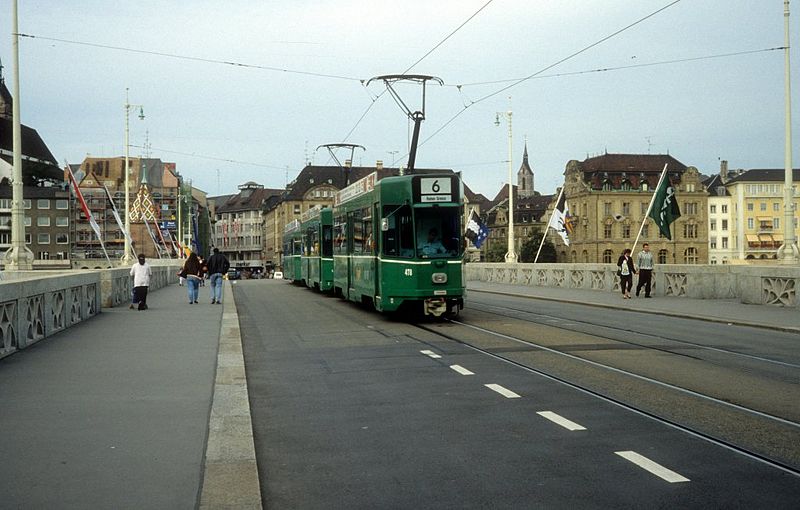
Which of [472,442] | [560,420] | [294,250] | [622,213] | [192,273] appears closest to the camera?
[472,442]

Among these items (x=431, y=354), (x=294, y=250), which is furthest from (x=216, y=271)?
(x=294, y=250)

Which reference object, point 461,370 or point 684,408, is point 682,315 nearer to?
point 461,370

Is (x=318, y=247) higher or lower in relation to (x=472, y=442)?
higher

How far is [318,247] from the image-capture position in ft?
110

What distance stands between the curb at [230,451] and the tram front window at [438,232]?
876 cm

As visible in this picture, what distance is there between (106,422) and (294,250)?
120 ft

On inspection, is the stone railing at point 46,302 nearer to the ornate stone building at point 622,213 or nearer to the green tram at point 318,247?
the green tram at point 318,247

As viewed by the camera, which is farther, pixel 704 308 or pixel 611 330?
pixel 704 308

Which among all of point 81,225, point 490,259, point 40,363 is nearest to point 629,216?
point 490,259

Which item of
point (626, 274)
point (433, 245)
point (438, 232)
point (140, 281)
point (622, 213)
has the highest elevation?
point (622, 213)

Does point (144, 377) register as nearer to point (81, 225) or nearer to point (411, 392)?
point (411, 392)

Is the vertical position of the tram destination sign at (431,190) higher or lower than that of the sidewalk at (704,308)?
higher

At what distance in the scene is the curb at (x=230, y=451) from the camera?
5.33 metres

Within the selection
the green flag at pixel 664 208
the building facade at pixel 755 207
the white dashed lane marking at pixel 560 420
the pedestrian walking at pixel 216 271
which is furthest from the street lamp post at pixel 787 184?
the building facade at pixel 755 207
